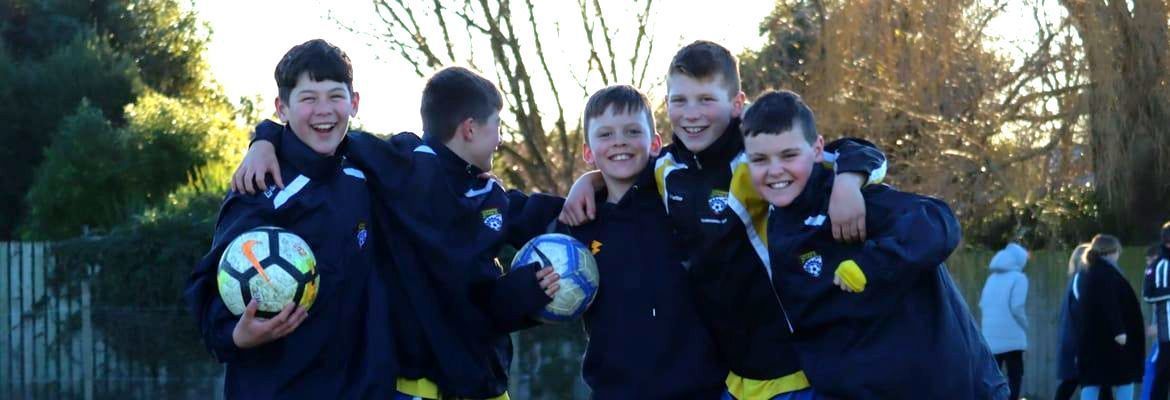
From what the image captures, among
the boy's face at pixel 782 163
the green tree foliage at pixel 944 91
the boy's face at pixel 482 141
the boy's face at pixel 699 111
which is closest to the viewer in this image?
the boy's face at pixel 782 163

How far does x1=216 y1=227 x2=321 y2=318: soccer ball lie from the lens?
4.85 meters

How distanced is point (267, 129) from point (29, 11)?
113 feet

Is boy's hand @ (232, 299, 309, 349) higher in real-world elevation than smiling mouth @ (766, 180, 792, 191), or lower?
lower

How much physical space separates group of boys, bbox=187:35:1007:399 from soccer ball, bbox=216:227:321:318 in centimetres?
6

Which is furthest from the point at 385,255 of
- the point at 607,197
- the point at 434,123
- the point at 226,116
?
the point at 226,116

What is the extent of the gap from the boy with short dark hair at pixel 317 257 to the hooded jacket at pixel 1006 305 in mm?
9795

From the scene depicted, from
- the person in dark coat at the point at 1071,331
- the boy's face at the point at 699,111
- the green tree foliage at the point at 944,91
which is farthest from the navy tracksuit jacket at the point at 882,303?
the green tree foliage at the point at 944,91

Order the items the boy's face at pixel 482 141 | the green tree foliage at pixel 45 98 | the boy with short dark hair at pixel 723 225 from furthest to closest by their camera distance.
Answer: the green tree foliage at pixel 45 98 < the boy's face at pixel 482 141 < the boy with short dark hair at pixel 723 225

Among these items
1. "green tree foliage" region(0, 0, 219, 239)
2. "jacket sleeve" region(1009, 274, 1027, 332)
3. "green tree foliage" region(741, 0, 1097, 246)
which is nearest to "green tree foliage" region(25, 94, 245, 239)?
"green tree foliage" region(0, 0, 219, 239)

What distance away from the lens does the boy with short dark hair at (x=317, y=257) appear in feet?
16.8

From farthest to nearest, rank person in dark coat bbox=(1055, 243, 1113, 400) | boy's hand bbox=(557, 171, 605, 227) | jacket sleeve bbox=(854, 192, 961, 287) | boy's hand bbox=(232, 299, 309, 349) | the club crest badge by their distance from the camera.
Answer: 1. person in dark coat bbox=(1055, 243, 1113, 400)
2. boy's hand bbox=(557, 171, 605, 227)
3. the club crest badge
4. boy's hand bbox=(232, 299, 309, 349)
5. jacket sleeve bbox=(854, 192, 961, 287)

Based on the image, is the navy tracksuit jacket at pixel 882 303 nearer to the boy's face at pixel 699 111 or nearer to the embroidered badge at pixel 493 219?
the boy's face at pixel 699 111

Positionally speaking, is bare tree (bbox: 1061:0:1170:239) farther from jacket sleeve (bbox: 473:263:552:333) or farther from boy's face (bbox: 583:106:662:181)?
jacket sleeve (bbox: 473:263:552:333)

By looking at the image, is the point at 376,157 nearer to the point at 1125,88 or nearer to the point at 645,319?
the point at 645,319
